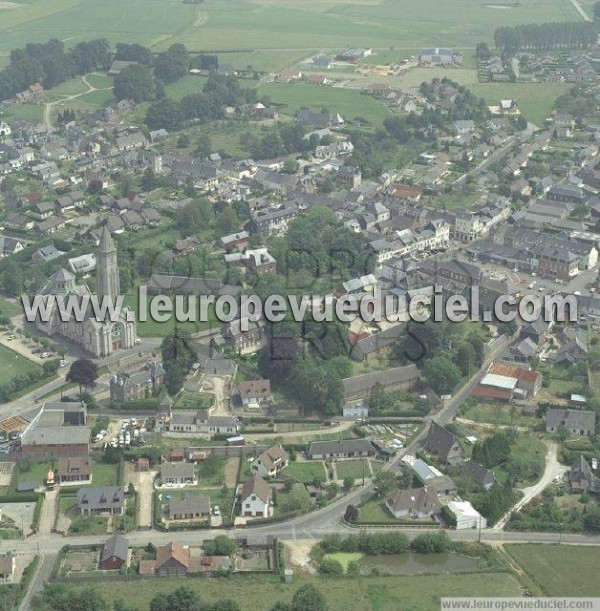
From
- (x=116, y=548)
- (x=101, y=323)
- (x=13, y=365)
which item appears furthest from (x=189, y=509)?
(x=13, y=365)

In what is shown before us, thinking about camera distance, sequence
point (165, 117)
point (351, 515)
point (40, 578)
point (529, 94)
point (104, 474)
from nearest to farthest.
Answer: point (40, 578), point (351, 515), point (104, 474), point (165, 117), point (529, 94)

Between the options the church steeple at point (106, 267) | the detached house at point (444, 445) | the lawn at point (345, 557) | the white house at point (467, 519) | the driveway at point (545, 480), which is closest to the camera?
the lawn at point (345, 557)

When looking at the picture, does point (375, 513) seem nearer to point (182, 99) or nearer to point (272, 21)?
point (182, 99)

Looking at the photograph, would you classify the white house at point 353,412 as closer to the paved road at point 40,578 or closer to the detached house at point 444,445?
the detached house at point 444,445

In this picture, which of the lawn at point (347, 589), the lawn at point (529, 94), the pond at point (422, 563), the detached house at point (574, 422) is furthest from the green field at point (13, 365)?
the lawn at point (529, 94)

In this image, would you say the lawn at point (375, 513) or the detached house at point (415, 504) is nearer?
the lawn at point (375, 513)

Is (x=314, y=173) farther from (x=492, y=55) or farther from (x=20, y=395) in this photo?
(x=492, y=55)
